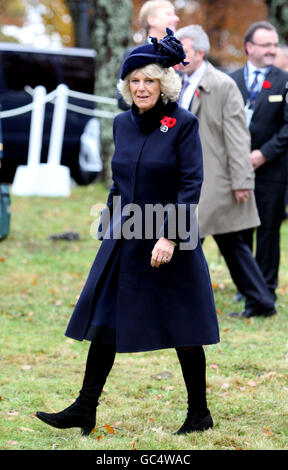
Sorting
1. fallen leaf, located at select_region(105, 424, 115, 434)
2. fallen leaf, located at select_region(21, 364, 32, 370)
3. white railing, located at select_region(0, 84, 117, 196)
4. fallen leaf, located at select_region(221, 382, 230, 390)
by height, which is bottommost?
white railing, located at select_region(0, 84, 117, 196)

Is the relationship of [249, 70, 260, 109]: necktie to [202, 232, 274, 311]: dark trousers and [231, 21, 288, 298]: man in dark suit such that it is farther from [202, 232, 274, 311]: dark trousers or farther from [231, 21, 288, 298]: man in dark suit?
[202, 232, 274, 311]: dark trousers

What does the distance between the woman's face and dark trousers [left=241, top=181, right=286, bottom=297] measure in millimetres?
3249

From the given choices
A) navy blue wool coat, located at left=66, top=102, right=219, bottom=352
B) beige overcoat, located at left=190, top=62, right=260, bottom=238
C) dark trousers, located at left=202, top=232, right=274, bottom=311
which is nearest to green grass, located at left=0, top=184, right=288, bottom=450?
dark trousers, located at left=202, top=232, right=274, bottom=311

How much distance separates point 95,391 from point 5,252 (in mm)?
5269

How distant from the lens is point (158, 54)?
158 inches

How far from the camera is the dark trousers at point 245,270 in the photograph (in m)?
6.78

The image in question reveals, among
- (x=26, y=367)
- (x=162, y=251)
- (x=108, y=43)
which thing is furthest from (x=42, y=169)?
(x=162, y=251)

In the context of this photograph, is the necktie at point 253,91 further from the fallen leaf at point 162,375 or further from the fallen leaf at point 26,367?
the fallen leaf at point 26,367

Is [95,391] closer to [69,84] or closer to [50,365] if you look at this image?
[50,365]

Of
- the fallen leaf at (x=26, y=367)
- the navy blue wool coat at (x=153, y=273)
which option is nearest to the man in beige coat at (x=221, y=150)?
the fallen leaf at (x=26, y=367)

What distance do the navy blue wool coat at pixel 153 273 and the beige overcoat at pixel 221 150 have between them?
2430 millimetres

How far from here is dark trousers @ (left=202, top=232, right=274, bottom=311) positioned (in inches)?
267

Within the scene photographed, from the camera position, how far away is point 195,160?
4.00m

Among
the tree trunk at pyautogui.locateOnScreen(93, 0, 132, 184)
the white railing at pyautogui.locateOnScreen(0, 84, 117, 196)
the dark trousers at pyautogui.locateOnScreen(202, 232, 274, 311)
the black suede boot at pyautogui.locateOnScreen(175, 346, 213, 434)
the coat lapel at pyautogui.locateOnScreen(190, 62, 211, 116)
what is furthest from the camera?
the tree trunk at pyautogui.locateOnScreen(93, 0, 132, 184)
